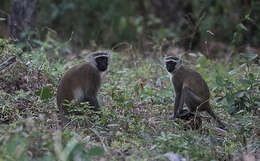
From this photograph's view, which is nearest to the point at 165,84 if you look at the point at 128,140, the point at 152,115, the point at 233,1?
the point at 152,115

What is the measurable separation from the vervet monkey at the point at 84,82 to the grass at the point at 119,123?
199mm

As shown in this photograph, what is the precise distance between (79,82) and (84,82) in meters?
0.15

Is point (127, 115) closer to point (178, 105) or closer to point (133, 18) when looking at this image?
point (178, 105)

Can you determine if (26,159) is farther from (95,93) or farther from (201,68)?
(201,68)

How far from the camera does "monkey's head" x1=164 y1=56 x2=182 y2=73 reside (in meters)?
7.85

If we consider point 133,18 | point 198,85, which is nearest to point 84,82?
point 198,85

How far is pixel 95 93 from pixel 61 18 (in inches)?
458

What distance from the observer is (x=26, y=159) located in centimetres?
426

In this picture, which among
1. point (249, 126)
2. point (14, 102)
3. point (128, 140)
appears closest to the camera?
point (128, 140)

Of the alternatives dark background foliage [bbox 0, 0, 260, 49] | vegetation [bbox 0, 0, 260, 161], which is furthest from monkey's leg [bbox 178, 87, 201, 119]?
dark background foliage [bbox 0, 0, 260, 49]

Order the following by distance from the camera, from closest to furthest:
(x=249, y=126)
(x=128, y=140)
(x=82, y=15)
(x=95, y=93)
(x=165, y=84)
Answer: (x=128, y=140) < (x=249, y=126) < (x=95, y=93) < (x=165, y=84) < (x=82, y=15)

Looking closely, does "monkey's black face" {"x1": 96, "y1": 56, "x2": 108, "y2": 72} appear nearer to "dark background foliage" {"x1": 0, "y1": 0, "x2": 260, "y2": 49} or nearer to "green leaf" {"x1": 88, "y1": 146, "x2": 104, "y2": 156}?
"green leaf" {"x1": 88, "y1": 146, "x2": 104, "y2": 156}

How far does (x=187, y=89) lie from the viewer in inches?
297

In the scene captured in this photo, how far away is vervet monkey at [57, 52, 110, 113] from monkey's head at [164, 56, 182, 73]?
115cm
